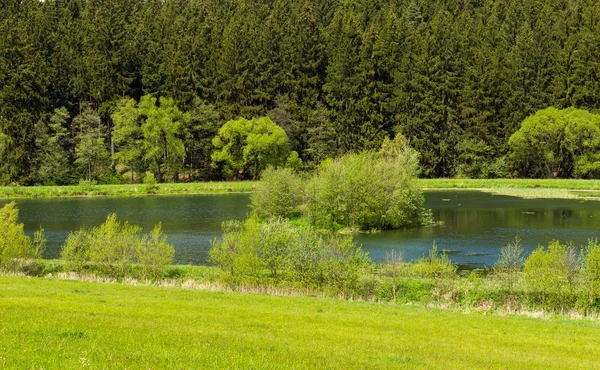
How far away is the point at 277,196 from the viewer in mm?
66438

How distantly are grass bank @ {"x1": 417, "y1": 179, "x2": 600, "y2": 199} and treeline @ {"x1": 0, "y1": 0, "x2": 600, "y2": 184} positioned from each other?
25.5 ft

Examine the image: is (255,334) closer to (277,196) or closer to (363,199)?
(363,199)

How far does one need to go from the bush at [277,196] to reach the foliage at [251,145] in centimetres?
4006

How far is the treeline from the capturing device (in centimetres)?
11175

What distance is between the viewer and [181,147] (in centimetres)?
10781

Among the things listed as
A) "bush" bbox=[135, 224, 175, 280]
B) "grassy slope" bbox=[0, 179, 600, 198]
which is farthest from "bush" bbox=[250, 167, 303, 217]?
"grassy slope" bbox=[0, 179, 600, 198]

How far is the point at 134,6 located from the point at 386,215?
98834 millimetres

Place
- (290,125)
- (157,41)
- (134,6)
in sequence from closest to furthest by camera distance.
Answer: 1. (290,125)
2. (157,41)
3. (134,6)

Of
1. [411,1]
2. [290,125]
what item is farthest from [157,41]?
[411,1]

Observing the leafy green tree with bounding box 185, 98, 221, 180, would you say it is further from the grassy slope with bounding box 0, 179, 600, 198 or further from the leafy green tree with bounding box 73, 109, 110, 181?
the leafy green tree with bounding box 73, 109, 110, 181

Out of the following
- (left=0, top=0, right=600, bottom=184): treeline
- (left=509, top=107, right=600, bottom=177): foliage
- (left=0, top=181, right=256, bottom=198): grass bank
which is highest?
(left=0, top=0, right=600, bottom=184): treeline

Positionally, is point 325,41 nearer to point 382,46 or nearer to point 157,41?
point 382,46

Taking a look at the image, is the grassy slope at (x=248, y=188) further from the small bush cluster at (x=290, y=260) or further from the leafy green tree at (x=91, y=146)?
the small bush cluster at (x=290, y=260)

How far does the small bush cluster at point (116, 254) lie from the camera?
1479 inches
